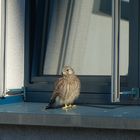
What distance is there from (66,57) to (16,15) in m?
0.42

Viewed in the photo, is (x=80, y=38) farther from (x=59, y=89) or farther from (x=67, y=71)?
(x=59, y=89)

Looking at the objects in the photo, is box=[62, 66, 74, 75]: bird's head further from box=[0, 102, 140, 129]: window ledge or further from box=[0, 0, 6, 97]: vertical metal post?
box=[0, 0, 6, 97]: vertical metal post

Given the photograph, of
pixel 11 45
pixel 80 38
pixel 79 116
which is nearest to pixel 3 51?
pixel 11 45

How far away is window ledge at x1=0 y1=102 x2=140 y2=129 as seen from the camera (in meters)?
3.26

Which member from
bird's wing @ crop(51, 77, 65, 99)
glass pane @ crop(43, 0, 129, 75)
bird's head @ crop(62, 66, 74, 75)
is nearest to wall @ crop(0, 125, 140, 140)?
bird's wing @ crop(51, 77, 65, 99)

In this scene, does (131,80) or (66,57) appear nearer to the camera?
(131,80)

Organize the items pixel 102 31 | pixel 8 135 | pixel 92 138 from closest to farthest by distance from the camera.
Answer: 1. pixel 92 138
2. pixel 8 135
3. pixel 102 31

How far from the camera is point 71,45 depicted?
412 cm

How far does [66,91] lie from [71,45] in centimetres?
50

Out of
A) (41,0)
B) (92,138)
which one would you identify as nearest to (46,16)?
(41,0)

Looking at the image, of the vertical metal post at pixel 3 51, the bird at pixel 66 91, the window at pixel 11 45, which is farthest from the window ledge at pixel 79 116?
the window at pixel 11 45

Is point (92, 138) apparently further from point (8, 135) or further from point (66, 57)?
point (66, 57)

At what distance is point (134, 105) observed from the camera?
3.77 metres

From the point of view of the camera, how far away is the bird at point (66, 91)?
371 centimetres
